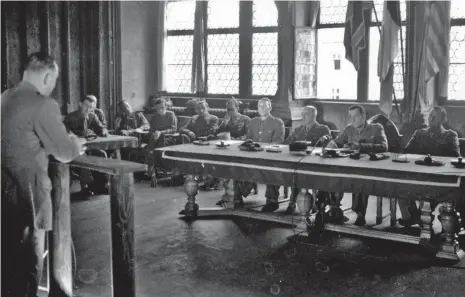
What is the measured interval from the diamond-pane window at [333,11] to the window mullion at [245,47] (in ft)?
4.60

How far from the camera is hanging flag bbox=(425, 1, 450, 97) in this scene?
24.2ft

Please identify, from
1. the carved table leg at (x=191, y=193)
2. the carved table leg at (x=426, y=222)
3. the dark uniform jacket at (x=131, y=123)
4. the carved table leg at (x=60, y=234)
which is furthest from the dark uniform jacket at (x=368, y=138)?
the dark uniform jacket at (x=131, y=123)

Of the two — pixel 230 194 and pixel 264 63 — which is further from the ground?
pixel 264 63

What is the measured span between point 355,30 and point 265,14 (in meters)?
2.11

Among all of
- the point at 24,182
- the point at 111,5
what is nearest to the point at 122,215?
the point at 24,182

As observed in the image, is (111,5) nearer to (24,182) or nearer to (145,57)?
(145,57)

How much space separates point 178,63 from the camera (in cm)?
1088

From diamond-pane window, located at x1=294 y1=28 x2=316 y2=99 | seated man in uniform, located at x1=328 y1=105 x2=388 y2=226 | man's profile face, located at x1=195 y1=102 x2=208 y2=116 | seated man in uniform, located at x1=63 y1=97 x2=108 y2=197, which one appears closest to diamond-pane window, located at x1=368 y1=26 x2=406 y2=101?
diamond-pane window, located at x1=294 y1=28 x2=316 y2=99

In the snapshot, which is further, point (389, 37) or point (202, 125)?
point (202, 125)

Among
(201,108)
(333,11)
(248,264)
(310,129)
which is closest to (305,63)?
(333,11)

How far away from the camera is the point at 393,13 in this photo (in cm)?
743

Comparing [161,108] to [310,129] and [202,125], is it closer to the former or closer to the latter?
[202,125]

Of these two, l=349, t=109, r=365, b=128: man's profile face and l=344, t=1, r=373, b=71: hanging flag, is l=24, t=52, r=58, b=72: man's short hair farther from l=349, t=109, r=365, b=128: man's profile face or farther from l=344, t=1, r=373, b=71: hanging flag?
l=344, t=1, r=373, b=71: hanging flag

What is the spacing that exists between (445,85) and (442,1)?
1180 millimetres
